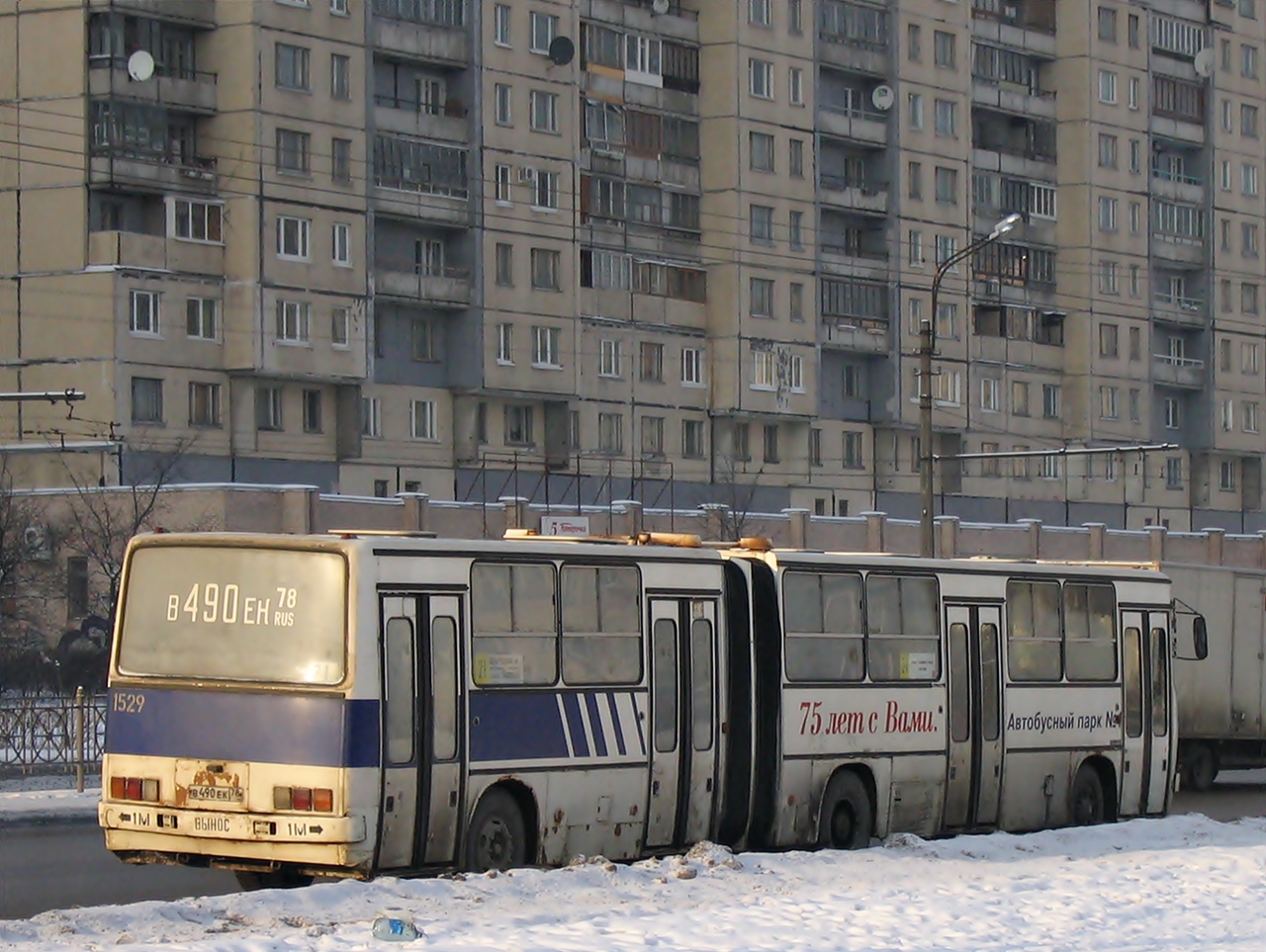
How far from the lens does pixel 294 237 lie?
210ft

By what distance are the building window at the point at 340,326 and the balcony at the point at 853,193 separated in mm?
21077

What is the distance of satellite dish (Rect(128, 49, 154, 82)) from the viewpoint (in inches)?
2366

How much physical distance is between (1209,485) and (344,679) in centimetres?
8319

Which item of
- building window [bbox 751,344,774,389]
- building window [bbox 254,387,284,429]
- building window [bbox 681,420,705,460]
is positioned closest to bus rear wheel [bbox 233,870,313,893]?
building window [bbox 254,387,284,429]

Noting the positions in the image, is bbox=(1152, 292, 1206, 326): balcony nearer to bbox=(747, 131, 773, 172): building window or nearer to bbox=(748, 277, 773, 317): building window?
bbox=(748, 277, 773, 317): building window

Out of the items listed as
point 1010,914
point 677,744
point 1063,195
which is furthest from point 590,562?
point 1063,195

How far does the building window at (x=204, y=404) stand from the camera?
62.2 metres

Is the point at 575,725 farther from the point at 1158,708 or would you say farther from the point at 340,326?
the point at 340,326

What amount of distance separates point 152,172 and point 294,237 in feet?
14.5

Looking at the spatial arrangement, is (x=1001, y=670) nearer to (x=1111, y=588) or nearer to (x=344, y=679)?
(x=1111, y=588)

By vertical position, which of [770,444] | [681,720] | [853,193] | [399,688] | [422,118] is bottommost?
[681,720]

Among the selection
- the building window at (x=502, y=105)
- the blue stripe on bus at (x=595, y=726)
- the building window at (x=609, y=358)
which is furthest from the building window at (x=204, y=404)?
the blue stripe on bus at (x=595, y=726)

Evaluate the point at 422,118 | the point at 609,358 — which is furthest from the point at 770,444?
the point at 422,118

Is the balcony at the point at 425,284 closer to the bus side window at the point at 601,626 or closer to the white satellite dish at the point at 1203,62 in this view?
the white satellite dish at the point at 1203,62
